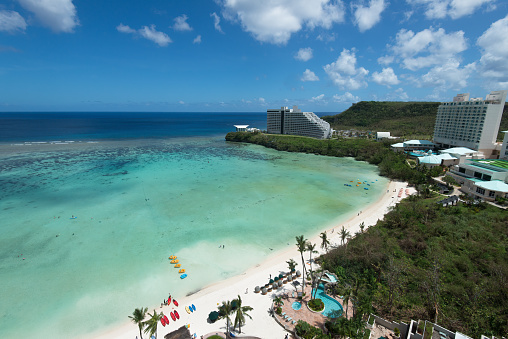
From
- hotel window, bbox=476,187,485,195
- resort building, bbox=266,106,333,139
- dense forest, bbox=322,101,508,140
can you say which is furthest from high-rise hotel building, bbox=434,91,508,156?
resort building, bbox=266,106,333,139

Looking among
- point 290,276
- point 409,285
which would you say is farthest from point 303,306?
point 409,285

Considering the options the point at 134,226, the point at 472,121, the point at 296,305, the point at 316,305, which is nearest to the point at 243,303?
the point at 296,305

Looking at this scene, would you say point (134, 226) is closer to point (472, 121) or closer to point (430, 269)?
point (430, 269)

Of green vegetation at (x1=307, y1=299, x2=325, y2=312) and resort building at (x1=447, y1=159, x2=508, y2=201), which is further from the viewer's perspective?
resort building at (x1=447, y1=159, x2=508, y2=201)

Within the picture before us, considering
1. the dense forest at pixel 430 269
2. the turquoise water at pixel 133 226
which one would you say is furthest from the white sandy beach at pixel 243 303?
the dense forest at pixel 430 269

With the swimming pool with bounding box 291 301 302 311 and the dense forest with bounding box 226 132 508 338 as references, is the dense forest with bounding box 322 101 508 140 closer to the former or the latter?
the dense forest with bounding box 226 132 508 338

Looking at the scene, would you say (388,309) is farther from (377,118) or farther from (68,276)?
(377,118)

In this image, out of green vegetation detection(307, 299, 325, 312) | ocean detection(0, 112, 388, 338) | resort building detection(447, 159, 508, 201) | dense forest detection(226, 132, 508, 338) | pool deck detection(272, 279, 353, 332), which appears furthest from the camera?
resort building detection(447, 159, 508, 201)
